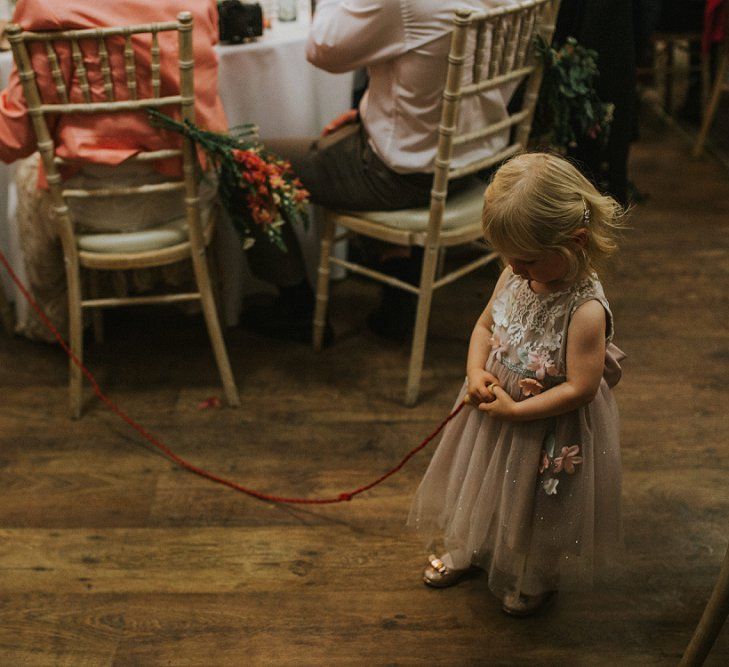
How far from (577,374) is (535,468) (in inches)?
7.8

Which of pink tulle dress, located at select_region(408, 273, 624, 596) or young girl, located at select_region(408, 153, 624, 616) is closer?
young girl, located at select_region(408, 153, 624, 616)

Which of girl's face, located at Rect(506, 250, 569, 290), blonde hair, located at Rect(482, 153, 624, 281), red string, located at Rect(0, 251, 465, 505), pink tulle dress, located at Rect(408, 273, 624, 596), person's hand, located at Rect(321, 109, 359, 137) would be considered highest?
blonde hair, located at Rect(482, 153, 624, 281)

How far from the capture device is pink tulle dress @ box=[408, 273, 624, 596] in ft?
4.36

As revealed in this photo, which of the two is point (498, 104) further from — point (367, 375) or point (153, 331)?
point (153, 331)

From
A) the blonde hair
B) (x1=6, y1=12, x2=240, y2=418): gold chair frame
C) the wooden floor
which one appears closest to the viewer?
the blonde hair

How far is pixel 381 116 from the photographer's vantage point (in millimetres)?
1964

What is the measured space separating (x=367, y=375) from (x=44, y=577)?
0.95m

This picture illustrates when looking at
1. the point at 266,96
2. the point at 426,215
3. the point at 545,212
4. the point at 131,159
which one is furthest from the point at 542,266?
the point at 266,96

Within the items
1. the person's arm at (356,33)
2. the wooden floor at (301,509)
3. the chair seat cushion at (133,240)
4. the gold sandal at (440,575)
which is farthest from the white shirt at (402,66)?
the gold sandal at (440,575)

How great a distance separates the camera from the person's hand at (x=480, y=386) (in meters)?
1.35

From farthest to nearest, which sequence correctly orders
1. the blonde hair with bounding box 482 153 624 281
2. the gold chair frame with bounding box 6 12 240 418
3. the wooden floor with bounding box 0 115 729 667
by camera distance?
1. the gold chair frame with bounding box 6 12 240 418
2. the wooden floor with bounding box 0 115 729 667
3. the blonde hair with bounding box 482 153 624 281

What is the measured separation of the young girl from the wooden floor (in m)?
0.12

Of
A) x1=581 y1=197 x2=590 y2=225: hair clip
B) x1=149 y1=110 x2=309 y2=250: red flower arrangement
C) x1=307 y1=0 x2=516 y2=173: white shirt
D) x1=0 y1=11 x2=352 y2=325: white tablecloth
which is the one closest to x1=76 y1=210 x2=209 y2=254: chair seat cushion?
x1=149 y1=110 x2=309 y2=250: red flower arrangement

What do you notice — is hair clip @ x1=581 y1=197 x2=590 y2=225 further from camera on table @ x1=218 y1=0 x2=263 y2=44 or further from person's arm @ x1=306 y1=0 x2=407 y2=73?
camera on table @ x1=218 y1=0 x2=263 y2=44
